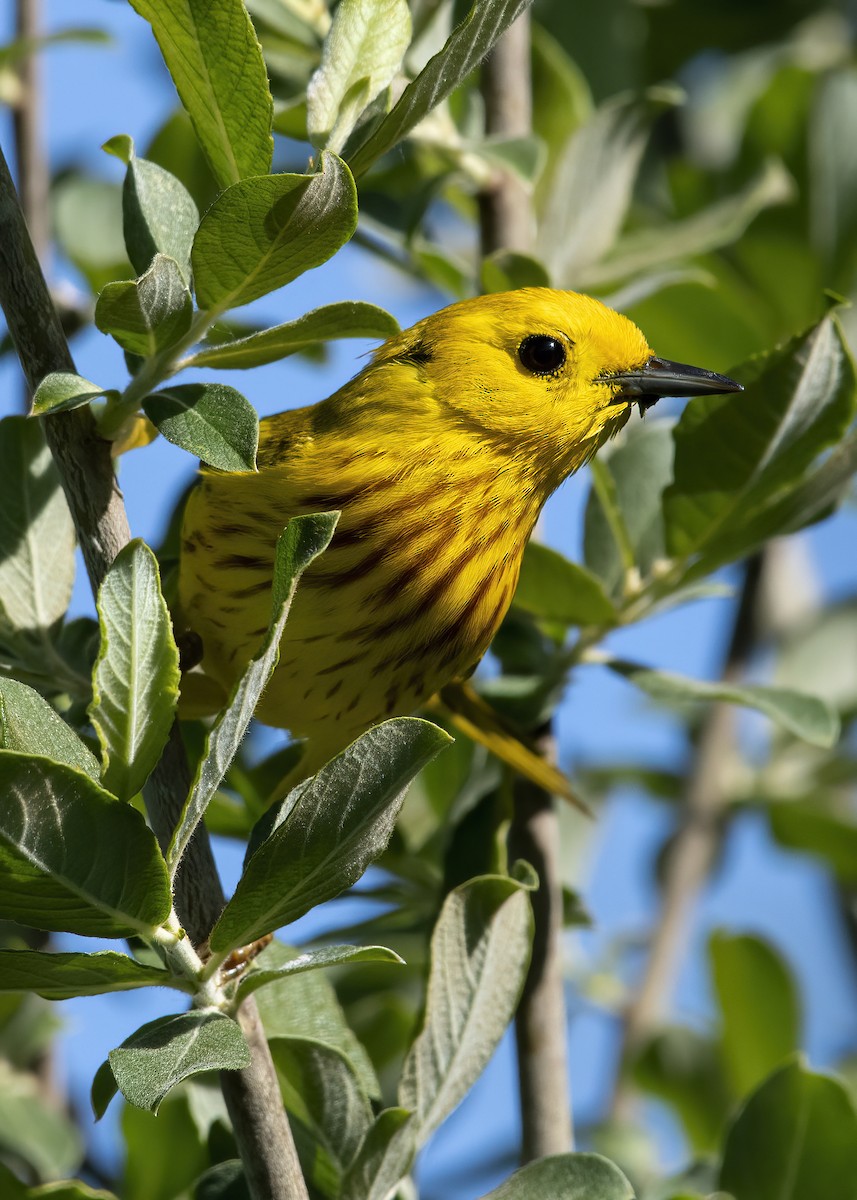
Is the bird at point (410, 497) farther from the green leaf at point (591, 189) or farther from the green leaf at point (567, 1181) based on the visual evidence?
the green leaf at point (567, 1181)

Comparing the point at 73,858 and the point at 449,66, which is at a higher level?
the point at 449,66

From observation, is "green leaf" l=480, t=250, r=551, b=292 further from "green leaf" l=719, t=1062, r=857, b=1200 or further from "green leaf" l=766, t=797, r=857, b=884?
"green leaf" l=766, t=797, r=857, b=884

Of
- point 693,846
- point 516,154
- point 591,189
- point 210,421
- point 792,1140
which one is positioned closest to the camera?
point 210,421

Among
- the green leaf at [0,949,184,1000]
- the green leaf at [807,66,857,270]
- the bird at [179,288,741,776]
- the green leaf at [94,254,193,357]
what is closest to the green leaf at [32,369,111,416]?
the green leaf at [94,254,193,357]

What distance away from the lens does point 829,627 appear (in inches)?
170

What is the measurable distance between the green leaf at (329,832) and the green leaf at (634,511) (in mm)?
1148

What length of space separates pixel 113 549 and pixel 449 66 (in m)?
0.61

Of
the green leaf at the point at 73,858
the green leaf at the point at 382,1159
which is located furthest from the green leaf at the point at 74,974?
the green leaf at the point at 382,1159

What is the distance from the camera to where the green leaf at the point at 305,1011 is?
1966 mm

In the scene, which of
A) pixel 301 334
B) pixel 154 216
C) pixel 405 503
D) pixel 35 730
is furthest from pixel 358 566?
pixel 35 730

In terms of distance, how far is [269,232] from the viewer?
1524mm

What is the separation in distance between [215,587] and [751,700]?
82cm

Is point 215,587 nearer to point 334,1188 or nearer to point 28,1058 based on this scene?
point 334,1188

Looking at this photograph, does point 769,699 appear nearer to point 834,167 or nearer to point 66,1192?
point 66,1192
